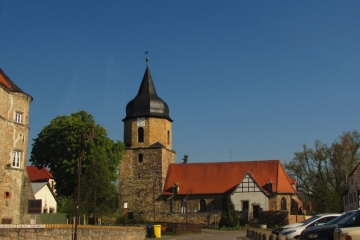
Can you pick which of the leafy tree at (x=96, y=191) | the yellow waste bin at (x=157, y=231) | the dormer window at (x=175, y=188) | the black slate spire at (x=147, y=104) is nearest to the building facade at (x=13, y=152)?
the leafy tree at (x=96, y=191)

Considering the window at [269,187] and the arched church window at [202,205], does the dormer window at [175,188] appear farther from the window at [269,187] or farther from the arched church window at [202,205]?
the window at [269,187]

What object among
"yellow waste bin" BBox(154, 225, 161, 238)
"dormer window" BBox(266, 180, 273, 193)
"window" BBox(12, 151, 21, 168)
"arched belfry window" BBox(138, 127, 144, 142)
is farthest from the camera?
"arched belfry window" BBox(138, 127, 144, 142)

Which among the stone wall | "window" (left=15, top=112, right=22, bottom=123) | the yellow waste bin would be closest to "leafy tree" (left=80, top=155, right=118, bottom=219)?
the yellow waste bin

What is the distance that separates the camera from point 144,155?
58.8m

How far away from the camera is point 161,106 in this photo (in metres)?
59.8

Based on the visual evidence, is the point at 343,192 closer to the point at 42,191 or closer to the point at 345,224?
the point at 42,191

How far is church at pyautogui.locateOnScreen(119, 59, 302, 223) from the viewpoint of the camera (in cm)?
5772

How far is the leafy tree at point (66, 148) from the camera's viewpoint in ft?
164

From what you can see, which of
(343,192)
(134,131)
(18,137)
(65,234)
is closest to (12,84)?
(18,137)

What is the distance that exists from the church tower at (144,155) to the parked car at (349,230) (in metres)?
43.2

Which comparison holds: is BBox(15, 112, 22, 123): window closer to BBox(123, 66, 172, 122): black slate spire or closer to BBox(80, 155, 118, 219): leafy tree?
BBox(80, 155, 118, 219): leafy tree

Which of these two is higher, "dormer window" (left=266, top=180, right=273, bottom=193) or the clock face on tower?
the clock face on tower

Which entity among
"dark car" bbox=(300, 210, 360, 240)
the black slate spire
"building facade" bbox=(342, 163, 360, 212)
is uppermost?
the black slate spire

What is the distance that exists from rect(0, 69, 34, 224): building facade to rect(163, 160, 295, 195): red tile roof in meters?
25.7
